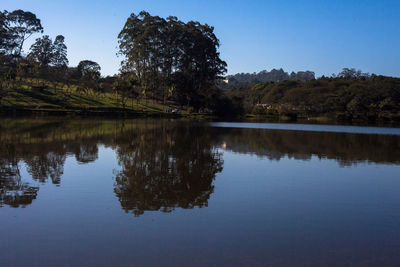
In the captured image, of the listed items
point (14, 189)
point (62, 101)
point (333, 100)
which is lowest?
point (14, 189)

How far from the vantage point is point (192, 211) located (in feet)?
35.0

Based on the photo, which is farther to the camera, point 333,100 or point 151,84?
point 333,100

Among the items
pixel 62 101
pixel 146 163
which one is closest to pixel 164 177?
pixel 146 163

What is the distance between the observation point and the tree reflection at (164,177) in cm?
1151

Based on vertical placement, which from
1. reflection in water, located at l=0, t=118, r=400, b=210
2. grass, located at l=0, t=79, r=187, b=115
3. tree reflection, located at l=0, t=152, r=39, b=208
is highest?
grass, located at l=0, t=79, r=187, b=115

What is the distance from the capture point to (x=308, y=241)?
8523 millimetres

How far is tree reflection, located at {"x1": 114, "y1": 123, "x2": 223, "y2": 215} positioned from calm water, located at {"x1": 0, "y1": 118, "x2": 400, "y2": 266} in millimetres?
48

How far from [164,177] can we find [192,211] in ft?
15.4

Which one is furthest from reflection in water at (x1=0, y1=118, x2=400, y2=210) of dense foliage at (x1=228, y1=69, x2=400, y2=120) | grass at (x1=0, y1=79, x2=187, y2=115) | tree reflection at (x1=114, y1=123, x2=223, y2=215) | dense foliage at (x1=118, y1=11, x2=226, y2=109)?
dense foliage at (x1=228, y1=69, x2=400, y2=120)

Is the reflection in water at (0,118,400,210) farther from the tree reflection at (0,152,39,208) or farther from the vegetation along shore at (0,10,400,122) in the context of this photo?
the vegetation along shore at (0,10,400,122)

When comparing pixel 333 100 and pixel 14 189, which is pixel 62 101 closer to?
pixel 14 189

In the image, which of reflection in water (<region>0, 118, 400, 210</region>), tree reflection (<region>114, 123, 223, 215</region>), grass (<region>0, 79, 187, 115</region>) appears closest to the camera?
tree reflection (<region>114, 123, 223, 215</region>)

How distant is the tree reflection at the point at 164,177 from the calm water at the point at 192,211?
0.16 feet

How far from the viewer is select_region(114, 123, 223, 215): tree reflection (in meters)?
11.5
